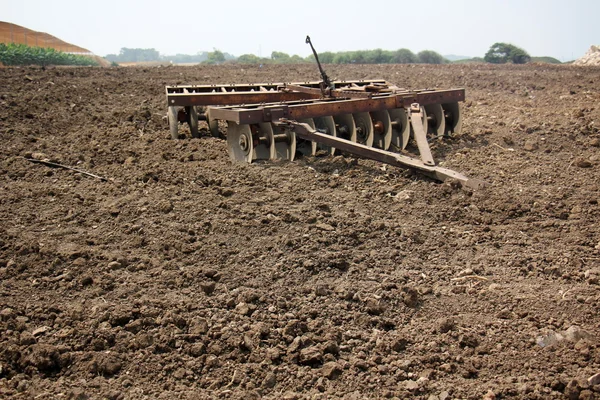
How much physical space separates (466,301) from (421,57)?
88.5 ft

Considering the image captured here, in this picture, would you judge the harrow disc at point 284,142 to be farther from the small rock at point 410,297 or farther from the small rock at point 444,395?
the small rock at point 444,395

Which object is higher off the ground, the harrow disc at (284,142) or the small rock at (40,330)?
the harrow disc at (284,142)

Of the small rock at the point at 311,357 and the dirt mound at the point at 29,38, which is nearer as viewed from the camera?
the small rock at the point at 311,357

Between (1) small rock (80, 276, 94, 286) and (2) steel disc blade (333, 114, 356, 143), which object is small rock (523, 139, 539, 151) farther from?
(1) small rock (80, 276, 94, 286)

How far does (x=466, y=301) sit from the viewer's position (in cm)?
334

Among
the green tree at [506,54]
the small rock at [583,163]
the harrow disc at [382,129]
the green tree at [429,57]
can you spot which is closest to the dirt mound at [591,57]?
the green tree at [506,54]

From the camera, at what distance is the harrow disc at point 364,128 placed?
6609 mm

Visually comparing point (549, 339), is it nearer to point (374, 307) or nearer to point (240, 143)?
point (374, 307)

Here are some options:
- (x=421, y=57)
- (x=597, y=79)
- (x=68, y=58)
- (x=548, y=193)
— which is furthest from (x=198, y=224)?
(x=68, y=58)

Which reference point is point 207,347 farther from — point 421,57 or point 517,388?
point 421,57

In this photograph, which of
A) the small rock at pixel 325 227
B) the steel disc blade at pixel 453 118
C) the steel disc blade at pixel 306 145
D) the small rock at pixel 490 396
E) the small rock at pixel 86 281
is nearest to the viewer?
the small rock at pixel 490 396

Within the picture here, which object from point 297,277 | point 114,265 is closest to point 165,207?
point 114,265

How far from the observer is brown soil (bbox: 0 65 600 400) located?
8.96 ft

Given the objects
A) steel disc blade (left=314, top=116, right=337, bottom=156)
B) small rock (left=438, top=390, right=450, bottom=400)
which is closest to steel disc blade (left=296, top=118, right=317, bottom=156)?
steel disc blade (left=314, top=116, right=337, bottom=156)
